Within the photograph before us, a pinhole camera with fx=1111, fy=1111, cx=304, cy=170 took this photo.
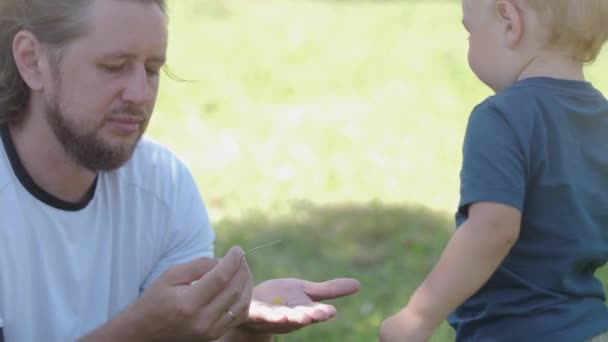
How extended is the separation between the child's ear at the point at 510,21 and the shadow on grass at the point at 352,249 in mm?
2029

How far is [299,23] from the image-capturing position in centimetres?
1033

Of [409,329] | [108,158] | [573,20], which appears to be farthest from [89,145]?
[573,20]

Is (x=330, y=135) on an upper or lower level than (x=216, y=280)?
lower

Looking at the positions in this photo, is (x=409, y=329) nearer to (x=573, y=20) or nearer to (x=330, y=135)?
(x=573, y=20)

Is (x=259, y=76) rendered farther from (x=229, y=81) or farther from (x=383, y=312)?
(x=383, y=312)

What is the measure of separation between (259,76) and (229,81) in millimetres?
245

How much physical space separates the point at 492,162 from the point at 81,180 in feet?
3.87

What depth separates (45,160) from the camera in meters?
2.92

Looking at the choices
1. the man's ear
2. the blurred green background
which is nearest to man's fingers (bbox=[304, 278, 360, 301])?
the man's ear

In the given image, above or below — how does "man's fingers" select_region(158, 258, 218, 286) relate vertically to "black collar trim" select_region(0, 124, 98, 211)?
below

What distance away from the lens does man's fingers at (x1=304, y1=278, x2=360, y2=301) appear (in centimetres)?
271

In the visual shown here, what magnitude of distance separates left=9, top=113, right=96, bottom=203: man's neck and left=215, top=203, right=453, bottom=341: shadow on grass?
5.15 ft

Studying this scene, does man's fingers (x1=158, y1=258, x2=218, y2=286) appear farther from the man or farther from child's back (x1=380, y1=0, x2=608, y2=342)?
child's back (x1=380, y1=0, x2=608, y2=342)

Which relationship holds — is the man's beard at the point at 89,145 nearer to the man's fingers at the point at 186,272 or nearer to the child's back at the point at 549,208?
the man's fingers at the point at 186,272
